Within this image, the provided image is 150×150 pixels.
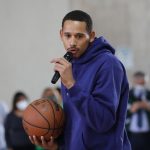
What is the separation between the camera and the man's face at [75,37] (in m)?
3.91

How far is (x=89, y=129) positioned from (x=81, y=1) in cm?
966

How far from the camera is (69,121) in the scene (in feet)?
13.7

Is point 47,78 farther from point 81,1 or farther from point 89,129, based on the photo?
point 89,129

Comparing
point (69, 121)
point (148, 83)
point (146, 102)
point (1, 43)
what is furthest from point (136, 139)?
point (69, 121)

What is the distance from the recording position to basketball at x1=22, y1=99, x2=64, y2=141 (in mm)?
4184

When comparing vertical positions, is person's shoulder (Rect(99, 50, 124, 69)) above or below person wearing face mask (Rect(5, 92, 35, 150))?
above

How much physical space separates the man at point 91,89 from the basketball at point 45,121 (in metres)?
0.06

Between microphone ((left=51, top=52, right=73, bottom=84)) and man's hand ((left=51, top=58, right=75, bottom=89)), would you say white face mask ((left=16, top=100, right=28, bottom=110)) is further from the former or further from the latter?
man's hand ((left=51, top=58, right=75, bottom=89))

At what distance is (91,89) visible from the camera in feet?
12.7

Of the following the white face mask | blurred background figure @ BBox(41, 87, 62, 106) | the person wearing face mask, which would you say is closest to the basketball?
blurred background figure @ BBox(41, 87, 62, 106)

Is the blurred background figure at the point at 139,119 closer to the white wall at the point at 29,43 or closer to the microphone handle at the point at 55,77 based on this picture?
the white wall at the point at 29,43

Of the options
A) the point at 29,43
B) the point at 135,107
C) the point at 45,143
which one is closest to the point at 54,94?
the point at 135,107

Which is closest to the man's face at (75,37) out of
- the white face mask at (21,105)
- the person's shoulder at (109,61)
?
the person's shoulder at (109,61)

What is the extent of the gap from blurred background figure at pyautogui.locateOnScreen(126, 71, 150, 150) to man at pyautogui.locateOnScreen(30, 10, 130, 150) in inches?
230
